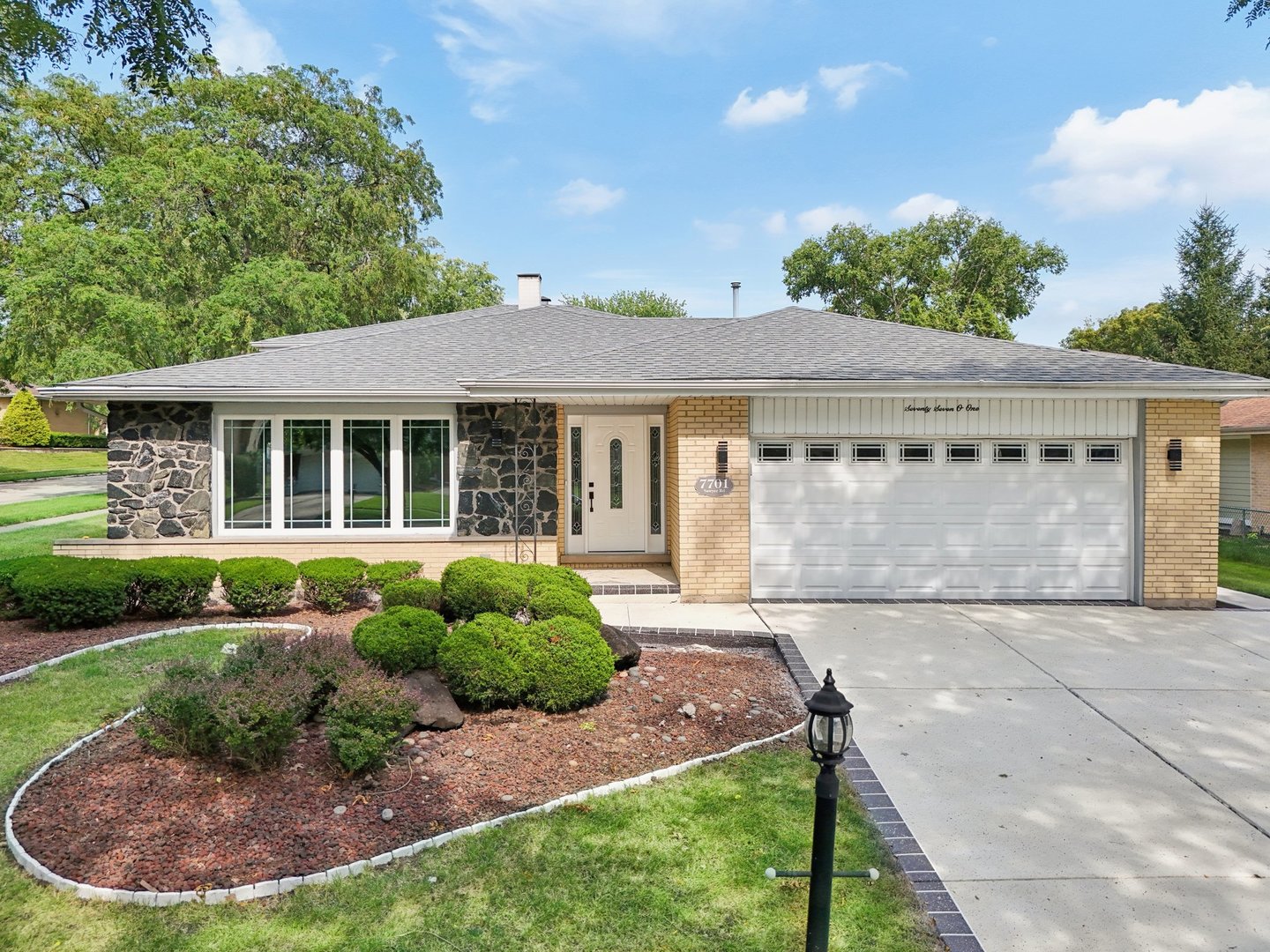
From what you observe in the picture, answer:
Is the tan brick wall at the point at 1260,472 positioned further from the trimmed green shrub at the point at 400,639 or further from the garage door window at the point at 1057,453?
the trimmed green shrub at the point at 400,639

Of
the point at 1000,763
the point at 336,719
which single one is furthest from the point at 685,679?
the point at 336,719

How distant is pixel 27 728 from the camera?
4.57 metres

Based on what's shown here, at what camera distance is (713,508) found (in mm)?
8594

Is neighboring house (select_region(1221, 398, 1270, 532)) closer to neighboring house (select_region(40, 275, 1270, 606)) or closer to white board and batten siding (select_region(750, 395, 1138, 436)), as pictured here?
neighboring house (select_region(40, 275, 1270, 606))

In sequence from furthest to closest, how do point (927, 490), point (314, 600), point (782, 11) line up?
→ point (782, 11)
point (927, 490)
point (314, 600)

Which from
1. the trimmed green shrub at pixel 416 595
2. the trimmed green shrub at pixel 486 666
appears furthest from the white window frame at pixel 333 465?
the trimmed green shrub at pixel 486 666

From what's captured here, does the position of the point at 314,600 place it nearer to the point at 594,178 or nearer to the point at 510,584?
the point at 510,584

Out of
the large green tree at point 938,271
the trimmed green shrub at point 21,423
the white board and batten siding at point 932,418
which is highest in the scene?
the large green tree at point 938,271

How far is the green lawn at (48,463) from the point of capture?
24266 mm

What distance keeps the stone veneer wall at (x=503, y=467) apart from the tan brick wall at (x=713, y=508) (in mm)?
2152

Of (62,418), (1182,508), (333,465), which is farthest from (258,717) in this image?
(62,418)

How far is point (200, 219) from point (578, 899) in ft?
73.0

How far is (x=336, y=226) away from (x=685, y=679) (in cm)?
2274

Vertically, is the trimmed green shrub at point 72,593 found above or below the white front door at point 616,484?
below
